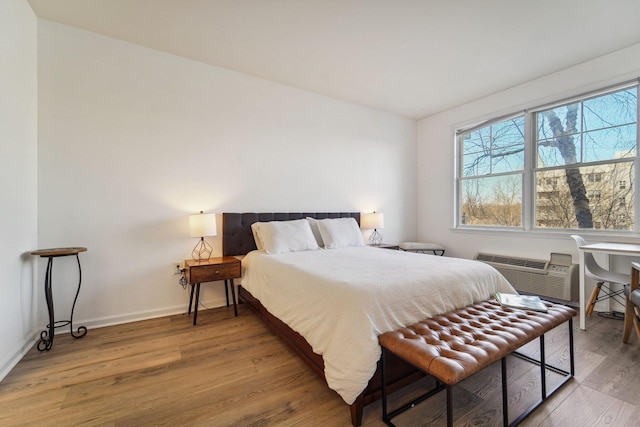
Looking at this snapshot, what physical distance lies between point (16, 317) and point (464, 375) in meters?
3.03

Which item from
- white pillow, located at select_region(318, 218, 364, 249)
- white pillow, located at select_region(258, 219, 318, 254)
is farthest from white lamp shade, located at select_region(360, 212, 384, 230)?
white pillow, located at select_region(258, 219, 318, 254)

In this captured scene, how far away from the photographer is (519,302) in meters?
1.92

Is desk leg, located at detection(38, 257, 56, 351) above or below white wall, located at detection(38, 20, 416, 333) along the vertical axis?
below

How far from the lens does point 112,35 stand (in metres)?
2.64

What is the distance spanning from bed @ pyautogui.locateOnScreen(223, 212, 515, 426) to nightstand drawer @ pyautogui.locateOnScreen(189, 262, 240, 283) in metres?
0.18

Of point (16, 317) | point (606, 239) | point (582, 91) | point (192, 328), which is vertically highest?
point (582, 91)

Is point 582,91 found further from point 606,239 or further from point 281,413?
point 281,413

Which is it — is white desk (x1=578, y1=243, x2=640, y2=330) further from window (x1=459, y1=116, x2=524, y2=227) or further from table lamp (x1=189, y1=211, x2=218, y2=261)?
table lamp (x1=189, y1=211, x2=218, y2=261)

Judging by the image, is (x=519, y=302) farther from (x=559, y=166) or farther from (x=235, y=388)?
(x=559, y=166)

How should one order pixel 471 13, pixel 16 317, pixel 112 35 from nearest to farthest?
pixel 16 317 < pixel 471 13 < pixel 112 35

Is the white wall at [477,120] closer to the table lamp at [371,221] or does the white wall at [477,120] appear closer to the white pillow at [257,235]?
the table lamp at [371,221]

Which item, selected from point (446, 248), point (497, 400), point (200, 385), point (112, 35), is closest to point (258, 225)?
point (200, 385)

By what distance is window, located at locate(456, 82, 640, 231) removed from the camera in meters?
2.98

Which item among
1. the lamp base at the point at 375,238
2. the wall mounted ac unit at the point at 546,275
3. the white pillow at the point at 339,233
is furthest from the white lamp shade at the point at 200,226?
the wall mounted ac unit at the point at 546,275
